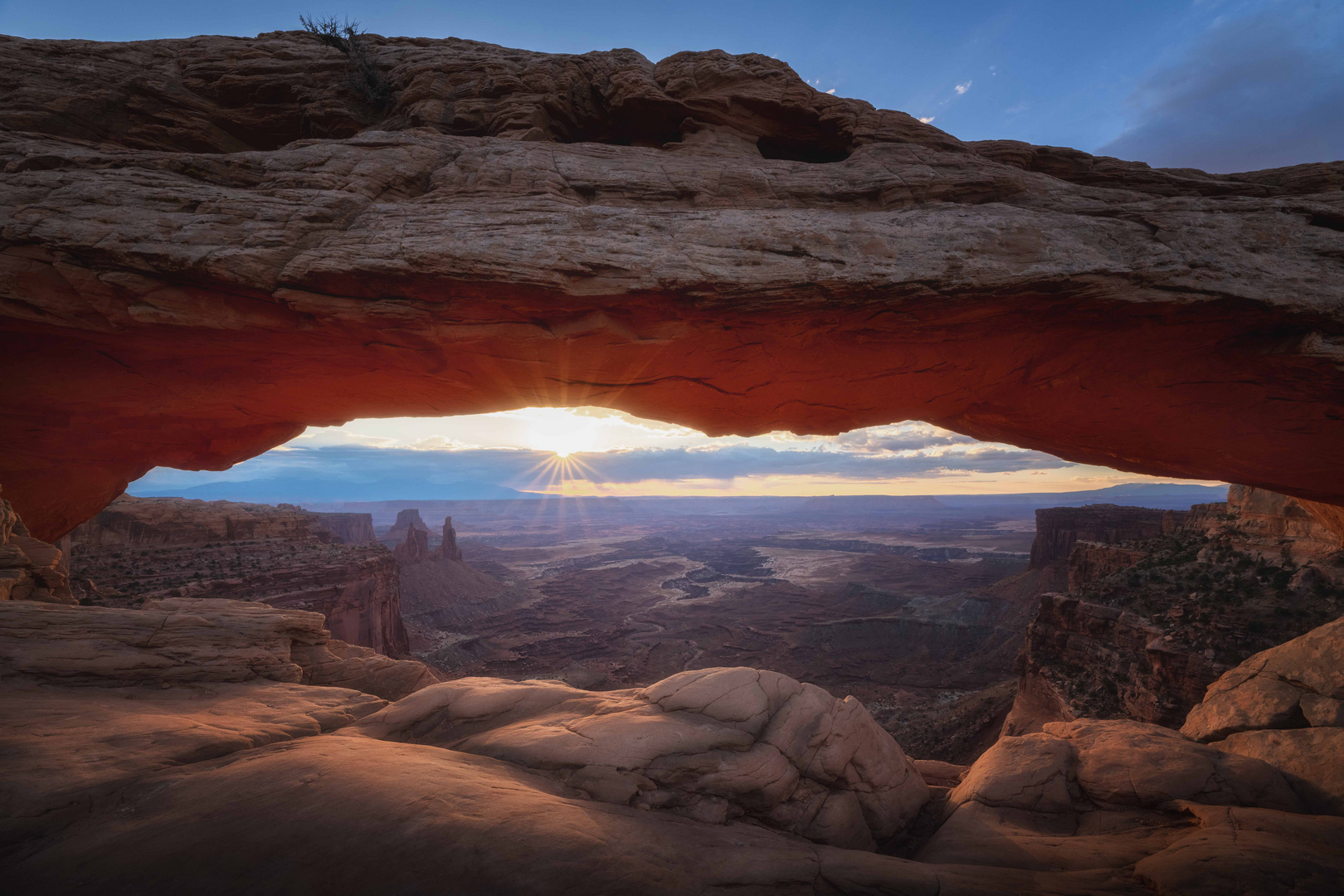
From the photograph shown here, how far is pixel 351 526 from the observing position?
278 feet

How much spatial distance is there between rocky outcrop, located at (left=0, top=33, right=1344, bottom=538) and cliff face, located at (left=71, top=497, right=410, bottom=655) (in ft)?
42.6

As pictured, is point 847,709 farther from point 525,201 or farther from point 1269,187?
point 1269,187

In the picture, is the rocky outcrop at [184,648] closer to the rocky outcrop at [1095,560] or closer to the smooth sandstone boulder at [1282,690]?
the smooth sandstone boulder at [1282,690]

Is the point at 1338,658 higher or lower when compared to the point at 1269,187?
lower

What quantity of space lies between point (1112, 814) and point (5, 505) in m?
18.3

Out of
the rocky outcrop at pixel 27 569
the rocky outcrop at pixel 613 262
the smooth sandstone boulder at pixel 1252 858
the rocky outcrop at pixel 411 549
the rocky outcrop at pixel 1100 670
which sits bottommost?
the rocky outcrop at pixel 411 549

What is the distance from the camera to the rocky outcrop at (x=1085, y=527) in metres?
48.8

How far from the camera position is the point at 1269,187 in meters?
8.61

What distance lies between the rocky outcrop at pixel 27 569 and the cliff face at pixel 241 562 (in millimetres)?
12372

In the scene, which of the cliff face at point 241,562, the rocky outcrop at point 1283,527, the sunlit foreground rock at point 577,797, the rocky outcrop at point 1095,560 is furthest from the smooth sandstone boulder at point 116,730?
the rocky outcrop at point 1095,560

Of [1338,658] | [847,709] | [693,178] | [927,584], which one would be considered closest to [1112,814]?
[847,709]

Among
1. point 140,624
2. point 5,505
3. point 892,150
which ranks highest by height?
point 892,150

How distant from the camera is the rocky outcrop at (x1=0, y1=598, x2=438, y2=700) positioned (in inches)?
237

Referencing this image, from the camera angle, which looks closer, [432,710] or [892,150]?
[432,710]
